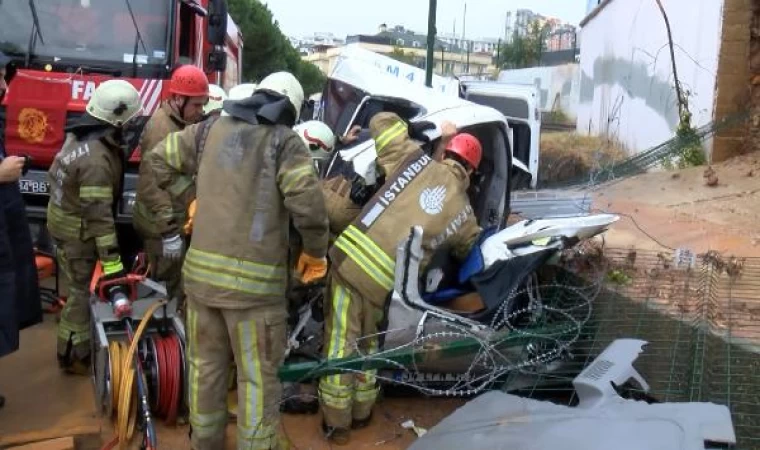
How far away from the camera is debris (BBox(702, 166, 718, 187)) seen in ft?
24.4

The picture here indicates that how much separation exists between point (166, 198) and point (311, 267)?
153cm

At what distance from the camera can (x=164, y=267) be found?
5426 mm

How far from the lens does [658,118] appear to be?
11.8m

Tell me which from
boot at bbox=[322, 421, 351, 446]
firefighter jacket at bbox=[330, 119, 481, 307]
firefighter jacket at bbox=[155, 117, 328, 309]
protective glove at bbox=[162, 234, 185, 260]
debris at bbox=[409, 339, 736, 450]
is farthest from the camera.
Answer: protective glove at bbox=[162, 234, 185, 260]

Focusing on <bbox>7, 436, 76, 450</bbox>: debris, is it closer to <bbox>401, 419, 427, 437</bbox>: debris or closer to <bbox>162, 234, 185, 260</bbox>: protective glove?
<bbox>162, 234, 185, 260</bbox>: protective glove

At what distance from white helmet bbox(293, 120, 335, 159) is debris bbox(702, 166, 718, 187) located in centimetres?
399

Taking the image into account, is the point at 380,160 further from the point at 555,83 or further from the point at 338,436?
the point at 555,83

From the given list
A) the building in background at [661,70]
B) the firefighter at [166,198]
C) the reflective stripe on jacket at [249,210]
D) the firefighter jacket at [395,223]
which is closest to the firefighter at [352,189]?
the firefighter jacket at [395,223]

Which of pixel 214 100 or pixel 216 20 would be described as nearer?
pixel 214 100

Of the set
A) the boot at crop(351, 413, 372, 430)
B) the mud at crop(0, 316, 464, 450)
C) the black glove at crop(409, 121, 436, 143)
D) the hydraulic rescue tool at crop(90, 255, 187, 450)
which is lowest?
the mud at crop(0, 316, 464, 450)

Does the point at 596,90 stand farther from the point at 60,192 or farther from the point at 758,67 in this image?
the point at 60,192

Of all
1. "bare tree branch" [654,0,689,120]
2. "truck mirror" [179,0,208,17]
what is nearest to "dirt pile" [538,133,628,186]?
"bare tree branch" [654,0,689,120]

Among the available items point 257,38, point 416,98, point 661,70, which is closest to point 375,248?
point 416,98

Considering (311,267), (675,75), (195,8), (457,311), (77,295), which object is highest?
(195,8)
